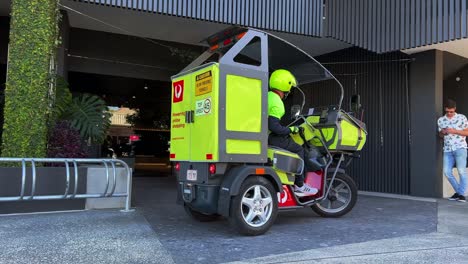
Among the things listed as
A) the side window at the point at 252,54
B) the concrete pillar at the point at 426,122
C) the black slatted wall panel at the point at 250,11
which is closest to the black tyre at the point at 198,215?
the side window at the point at 252,54

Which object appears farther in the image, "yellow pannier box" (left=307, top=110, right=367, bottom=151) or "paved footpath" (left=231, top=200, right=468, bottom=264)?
"yellow pannier box" (left=307, top=110, right=367, bottom=151)

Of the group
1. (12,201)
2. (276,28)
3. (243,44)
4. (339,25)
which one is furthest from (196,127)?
(339,25)

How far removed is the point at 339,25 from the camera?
9.80 m

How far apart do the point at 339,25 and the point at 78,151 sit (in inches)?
242

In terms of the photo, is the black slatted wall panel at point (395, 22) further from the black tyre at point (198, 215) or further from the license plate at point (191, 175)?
the license plate at point (191, 175)

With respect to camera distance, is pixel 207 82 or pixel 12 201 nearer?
pixel 207 82

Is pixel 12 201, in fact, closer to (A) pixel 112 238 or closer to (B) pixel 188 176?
(A) pixel 112 238

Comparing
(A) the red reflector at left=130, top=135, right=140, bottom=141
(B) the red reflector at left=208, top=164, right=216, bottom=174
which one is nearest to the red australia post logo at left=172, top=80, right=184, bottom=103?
(B) the red reflector at left=208, top=164, right=216, bottom=174

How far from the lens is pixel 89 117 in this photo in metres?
8.93

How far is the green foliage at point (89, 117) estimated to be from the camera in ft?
28.4

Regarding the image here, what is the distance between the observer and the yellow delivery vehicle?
17.4 feet

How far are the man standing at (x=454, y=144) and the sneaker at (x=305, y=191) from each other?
4259mm

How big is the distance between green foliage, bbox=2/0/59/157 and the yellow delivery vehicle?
2.42m

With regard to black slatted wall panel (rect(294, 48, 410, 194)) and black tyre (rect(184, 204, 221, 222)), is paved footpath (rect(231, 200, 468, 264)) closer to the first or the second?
black tyre (rect(184, 204, 221, 222))
